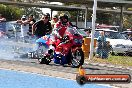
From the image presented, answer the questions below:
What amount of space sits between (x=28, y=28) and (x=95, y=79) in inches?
786

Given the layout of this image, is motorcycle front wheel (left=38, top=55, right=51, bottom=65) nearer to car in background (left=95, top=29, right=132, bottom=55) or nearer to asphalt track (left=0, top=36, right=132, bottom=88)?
asphalt track (left=0, top=36, right=132, bottom=88)

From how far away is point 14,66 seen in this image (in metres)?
13.5

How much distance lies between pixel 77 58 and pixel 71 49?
0.43m

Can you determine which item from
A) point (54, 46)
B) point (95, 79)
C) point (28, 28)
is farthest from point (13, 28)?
point (95, 79)

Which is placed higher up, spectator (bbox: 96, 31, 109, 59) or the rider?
the rider

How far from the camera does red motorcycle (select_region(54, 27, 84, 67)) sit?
46.2 feet

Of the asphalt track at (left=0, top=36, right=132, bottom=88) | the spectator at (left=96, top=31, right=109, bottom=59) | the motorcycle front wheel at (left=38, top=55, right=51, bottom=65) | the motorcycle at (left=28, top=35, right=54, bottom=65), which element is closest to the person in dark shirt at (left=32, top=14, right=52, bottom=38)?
the motorcycle at (left=28, top=35, right=54, bottom=65)

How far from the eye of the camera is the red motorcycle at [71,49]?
14081 mm

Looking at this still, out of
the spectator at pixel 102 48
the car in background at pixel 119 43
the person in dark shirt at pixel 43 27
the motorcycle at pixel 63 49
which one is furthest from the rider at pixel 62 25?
the car in background at pixel 119 43

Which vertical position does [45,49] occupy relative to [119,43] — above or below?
above

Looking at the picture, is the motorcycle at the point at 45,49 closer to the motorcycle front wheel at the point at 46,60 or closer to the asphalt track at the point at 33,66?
the motorcycle front wheel at the point at 46,60

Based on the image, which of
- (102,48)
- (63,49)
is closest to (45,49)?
(63,49)

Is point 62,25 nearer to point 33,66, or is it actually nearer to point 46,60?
point 46,60

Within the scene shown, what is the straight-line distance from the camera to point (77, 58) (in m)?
14.1
